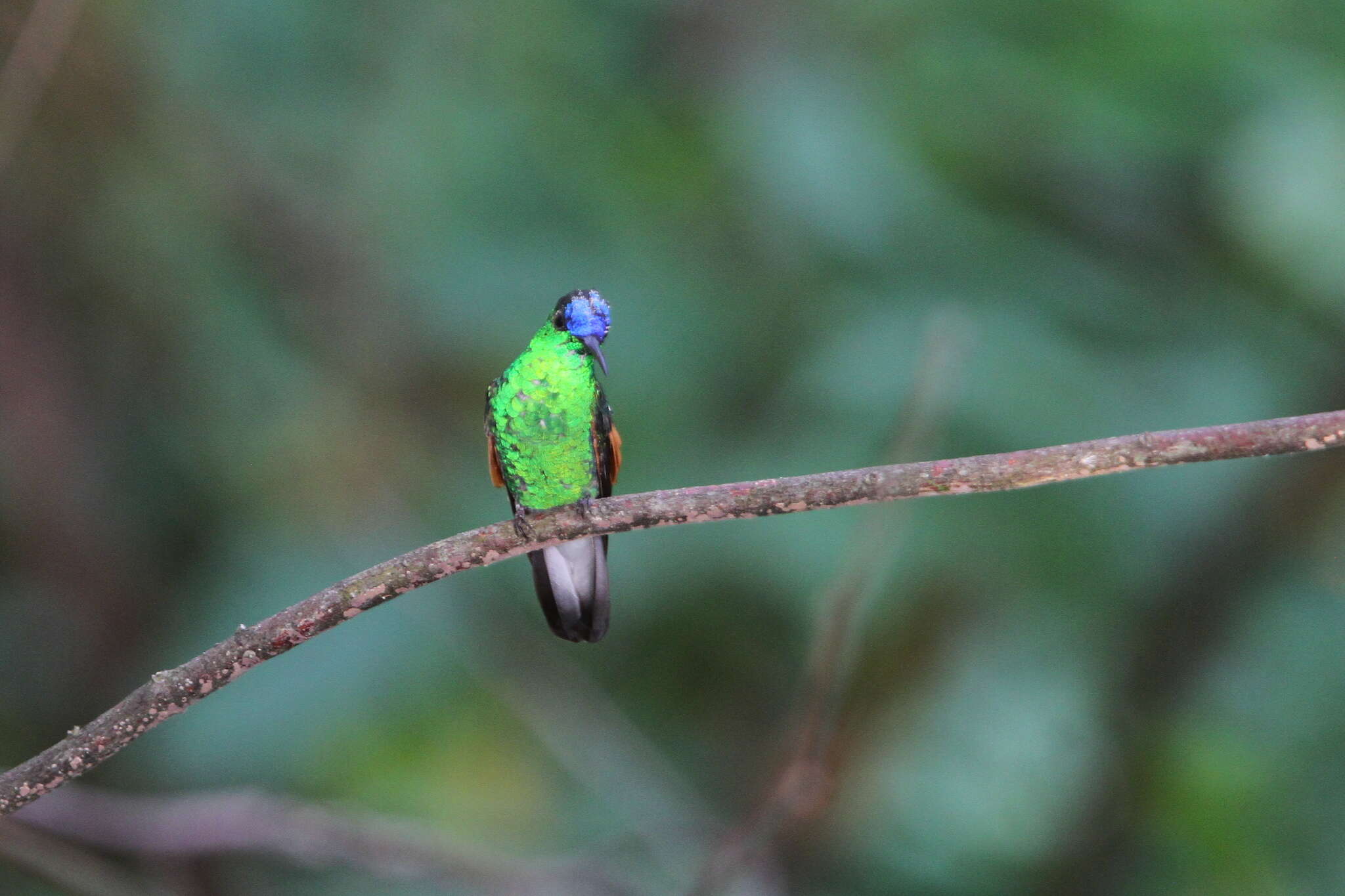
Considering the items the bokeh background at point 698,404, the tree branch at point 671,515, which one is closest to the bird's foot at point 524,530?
the tree branch at point 671,515

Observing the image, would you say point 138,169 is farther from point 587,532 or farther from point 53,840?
point 587,532

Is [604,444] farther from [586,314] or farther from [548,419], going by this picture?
[586,314]

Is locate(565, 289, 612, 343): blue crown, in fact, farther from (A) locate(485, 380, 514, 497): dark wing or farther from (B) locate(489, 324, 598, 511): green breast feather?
(A) locate(485, 380, 514, 497): dark wing

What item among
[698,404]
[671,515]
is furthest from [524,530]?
[698,404]

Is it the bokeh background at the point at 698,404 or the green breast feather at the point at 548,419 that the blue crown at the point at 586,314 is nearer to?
the green breast feather at the point at 548,419

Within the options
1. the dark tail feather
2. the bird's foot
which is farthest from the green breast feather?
the bird's foot
